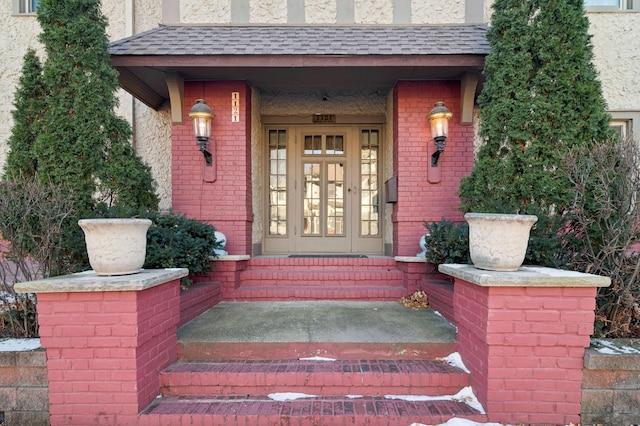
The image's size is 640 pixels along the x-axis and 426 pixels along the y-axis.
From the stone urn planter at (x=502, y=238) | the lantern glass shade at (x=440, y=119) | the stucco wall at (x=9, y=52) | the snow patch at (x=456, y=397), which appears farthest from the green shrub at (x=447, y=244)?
the stucco wall at (x=9, y=52)

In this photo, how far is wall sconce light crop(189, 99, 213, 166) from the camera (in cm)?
434

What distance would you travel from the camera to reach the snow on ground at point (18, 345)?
2492 millimetres

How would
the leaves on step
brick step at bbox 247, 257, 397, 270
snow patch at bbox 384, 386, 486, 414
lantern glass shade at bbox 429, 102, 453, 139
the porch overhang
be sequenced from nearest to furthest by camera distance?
1. snow patch at bbox 384, 386, 486, 414
2. the leaves on step
3. the porch overhang
4. lantern glass shade at bbox 429, 102, 453, 139
5. brick step at bbox 247, 257, 397, 270

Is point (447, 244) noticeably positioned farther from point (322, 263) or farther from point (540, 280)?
point (322, 263)

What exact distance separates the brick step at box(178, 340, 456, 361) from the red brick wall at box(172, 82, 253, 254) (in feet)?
6.36

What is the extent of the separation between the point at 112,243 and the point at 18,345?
→ 1.26 metres

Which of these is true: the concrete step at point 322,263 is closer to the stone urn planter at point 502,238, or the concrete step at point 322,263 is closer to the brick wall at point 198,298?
the brick wall at point 198,298

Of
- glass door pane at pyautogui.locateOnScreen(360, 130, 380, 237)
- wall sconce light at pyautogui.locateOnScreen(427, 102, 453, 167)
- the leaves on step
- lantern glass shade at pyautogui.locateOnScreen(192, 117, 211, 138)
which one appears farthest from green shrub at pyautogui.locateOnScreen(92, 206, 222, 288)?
wall sconce light at pyautogui.locateOnScreen(427, 102, 453, 167)

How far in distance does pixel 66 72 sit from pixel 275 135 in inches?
126

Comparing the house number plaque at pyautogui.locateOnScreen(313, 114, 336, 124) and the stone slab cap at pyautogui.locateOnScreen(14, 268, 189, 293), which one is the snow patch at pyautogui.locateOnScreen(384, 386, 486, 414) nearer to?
the stone slab cap at pyautogui.locateOnScreen(14, 268, 189, 293)

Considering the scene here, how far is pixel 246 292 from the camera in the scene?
4328 millimetres

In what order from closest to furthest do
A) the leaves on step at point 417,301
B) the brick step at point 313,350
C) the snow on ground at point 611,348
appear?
the snow on ground at point 611,348, the brick step at point 313,350, the leaves on step at point 417,301

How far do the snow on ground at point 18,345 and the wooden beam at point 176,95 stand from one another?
3185 millimetres

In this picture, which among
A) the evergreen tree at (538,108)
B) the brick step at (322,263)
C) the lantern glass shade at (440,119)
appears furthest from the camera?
the brick step at (322,263)
